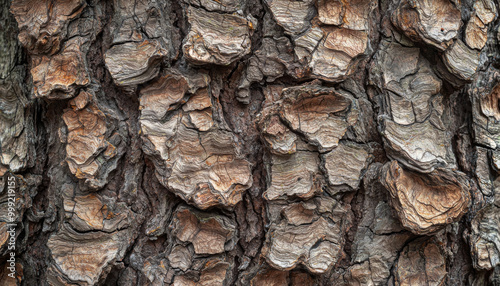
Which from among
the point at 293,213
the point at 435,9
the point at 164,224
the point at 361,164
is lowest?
the point at 164,224

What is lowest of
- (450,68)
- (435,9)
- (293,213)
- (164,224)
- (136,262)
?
(136,262)

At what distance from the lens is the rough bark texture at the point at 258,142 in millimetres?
1121

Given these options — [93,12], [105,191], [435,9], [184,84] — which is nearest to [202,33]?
[184,84]

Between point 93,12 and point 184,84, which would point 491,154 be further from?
point 93,12

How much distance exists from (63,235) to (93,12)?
72 centimetres

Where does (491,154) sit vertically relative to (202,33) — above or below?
below

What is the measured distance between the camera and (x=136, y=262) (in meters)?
1.20

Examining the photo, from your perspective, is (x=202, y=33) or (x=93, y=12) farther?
(x=93, y=12)

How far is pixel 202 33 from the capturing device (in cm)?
110

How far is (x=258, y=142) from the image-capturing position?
1.20 metres

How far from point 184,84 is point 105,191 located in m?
0.43

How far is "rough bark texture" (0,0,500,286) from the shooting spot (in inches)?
44.1

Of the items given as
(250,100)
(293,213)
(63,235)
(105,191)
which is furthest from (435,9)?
(63,235)

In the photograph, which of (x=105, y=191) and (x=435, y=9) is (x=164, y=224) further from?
(x=435, y=9)
